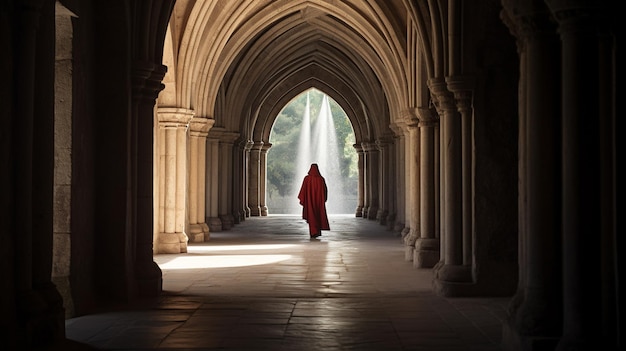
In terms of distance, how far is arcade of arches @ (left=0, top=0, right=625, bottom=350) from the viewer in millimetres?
5188

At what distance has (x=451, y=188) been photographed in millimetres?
9500

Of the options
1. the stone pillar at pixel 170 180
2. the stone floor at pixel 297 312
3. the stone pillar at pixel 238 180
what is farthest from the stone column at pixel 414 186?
the stone pillar at pixel 238 180

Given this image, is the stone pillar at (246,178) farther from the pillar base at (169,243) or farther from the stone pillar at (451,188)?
the stone pillar at (451,188)

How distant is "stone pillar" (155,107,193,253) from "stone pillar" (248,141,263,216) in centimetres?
1680

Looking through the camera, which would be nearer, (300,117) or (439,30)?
(439,30)

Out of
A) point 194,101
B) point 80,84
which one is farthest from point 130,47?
point 194,101

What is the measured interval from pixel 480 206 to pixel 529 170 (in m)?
3.12

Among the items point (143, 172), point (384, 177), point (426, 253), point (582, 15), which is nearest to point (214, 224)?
point (384, 177)

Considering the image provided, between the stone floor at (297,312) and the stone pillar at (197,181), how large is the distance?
3.68 metres

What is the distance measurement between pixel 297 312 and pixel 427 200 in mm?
5103

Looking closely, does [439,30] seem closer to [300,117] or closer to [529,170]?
[529,170]

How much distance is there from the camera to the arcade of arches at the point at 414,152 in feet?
17.0

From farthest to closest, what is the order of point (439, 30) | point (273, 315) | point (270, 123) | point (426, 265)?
point (270, 123), point (426, 265), point (439, 30), point (273, 315)

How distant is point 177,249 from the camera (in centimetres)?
1427
